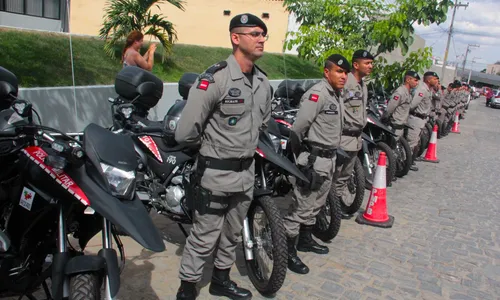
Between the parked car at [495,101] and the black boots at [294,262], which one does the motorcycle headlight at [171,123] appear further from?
the parked car at [495,101]

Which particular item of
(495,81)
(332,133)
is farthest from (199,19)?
(495,81)

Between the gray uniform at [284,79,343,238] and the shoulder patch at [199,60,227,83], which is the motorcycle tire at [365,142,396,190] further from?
the shoulder patch at [199,60,227,83]

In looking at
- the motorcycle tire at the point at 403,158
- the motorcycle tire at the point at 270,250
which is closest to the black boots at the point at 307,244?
the motorcycle tire at the point at 270,250

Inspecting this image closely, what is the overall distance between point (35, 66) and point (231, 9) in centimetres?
1435

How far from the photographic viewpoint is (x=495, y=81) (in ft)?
294

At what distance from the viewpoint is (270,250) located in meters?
3.57

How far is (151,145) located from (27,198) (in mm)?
1743

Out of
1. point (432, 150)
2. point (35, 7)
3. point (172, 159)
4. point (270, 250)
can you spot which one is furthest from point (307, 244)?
point (35, 7)

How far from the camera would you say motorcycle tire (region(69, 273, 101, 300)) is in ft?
6.87

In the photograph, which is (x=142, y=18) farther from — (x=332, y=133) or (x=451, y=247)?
(x=451, y=247)

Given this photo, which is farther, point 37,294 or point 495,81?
point 495,81

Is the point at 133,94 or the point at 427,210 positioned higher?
the point at 133,94

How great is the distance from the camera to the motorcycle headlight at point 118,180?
2.34 meters

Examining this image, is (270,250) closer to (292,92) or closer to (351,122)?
(351,122)
